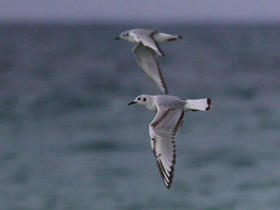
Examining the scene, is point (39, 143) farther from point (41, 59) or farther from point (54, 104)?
point (41, 59)

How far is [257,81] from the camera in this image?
24547 millimetres

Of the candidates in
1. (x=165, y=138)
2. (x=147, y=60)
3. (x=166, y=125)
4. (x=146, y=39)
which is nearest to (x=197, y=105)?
(x=166, y=125)

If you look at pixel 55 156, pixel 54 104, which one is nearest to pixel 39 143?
pixel 55 156

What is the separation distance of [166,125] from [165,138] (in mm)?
132

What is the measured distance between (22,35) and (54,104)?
1083 inches

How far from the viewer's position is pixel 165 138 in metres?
4.77

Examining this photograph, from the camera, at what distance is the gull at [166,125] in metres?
4.62

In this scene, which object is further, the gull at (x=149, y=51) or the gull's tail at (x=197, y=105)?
the gull at (x=149, y=51)

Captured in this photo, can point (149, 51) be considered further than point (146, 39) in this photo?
Yes

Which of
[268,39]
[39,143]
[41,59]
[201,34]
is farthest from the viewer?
[201,34]

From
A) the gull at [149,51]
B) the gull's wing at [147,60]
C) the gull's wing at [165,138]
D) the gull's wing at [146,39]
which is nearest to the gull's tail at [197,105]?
the gull's wing at [165,138]

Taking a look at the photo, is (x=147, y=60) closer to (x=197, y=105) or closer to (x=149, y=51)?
(x=149, y=51)

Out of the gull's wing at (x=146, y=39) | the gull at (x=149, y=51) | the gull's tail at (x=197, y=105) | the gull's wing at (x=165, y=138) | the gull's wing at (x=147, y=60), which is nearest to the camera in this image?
the gull's wing at (x=165, y=138)

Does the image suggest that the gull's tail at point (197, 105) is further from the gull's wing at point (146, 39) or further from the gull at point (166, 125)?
the gull's wing at point (146, 39)
